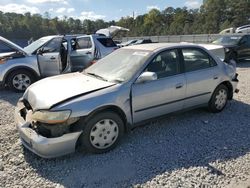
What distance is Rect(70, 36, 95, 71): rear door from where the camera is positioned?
939 cm

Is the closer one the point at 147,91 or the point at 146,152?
the point at 146,152

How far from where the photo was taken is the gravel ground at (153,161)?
132 inches

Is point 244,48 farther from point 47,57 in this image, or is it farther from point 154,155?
point 154,155

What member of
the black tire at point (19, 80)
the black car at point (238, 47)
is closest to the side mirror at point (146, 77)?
the black tire at point (19, 80)

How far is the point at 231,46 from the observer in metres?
13.8

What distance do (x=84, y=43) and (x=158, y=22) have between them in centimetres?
7975

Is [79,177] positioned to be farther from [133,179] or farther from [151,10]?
[151,10]

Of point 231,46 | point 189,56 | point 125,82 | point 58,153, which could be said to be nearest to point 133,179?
point 58,153

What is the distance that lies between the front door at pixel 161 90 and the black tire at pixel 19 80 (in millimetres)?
4594

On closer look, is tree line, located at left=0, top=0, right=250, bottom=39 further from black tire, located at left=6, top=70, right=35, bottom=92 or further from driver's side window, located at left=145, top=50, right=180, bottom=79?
driver's side window, located at left=145, top=50, right=180, bottom=79

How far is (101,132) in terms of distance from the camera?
390 centimetres

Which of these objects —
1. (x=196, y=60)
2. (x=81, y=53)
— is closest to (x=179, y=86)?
(x=196, y=60)

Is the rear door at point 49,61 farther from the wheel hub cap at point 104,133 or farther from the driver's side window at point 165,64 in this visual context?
the wheel hub cap at point 104,133

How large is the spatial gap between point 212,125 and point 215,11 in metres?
66.1
